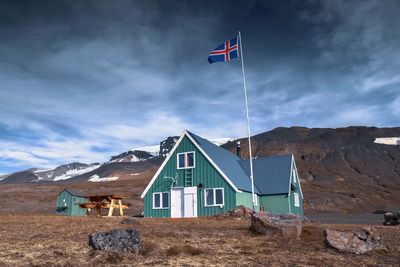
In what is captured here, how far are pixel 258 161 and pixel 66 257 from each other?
101 ft

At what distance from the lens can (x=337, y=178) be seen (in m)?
97.0

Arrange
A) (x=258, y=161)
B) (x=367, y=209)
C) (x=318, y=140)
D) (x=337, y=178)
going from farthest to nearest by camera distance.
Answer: (x=318, y=140), (x=337, y=178), (x=367, y=209), (x=258, y=161)

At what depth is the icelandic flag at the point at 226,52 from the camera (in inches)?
1146

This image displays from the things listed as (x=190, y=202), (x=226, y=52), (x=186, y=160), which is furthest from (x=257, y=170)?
(x=226, y=52)

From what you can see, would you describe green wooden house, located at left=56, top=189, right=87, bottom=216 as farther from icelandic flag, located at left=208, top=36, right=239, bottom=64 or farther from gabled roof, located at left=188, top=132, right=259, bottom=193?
icelandic flag, located at left=208, top=36, right=239, bottom=64

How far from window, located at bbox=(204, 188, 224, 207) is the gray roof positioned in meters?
1.39

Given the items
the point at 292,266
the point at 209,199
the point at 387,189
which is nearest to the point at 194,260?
the point at 292,266

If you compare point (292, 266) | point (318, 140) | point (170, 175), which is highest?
point (318, 140)

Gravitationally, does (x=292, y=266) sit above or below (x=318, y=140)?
below

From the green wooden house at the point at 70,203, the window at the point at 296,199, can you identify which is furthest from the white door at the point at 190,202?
the green wooden house at the point at 70,203

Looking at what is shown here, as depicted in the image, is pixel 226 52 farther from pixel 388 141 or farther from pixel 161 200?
pixel 388 141

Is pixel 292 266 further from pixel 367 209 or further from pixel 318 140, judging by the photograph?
pixel 318 140

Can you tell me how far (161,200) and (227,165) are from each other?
250 inches

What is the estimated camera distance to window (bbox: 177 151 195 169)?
3187cm
